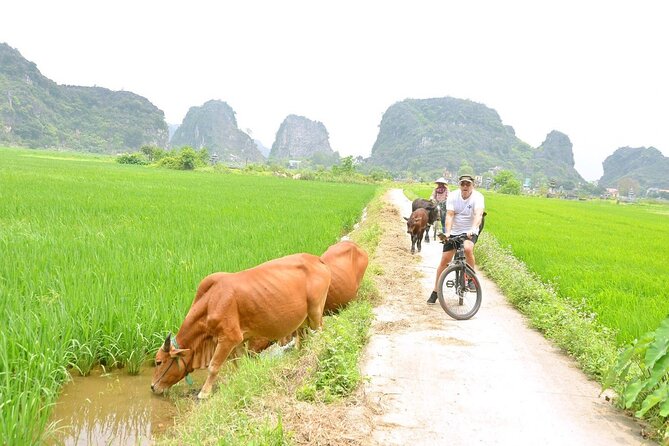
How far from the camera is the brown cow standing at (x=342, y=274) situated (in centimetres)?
536

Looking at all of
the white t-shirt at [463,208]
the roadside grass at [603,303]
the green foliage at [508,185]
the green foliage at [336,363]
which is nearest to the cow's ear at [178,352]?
the green foliage at [336,363]

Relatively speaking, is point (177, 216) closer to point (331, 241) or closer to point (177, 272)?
point (331, 241)

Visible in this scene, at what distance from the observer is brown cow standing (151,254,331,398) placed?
350 centimetres

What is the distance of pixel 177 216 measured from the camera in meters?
10.1

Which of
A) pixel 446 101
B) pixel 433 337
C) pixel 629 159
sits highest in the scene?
pixel 446 101

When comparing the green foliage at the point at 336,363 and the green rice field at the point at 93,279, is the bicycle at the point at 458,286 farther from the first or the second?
the green rice field at the point at 93,279

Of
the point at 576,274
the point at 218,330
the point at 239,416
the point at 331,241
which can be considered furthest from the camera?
the point at 331,241

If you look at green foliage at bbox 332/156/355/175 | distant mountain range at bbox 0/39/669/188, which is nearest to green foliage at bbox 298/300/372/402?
green foliage at bbox 332/156/355/175

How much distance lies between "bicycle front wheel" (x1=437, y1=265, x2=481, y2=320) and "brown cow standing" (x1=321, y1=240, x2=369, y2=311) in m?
1.01

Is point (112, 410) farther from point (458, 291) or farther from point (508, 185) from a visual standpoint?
point (508, 185)

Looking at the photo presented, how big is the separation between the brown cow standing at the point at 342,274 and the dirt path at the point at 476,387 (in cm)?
45

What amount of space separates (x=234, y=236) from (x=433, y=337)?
4.24 meters

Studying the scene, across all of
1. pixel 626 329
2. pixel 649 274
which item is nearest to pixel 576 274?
pixel 649 274

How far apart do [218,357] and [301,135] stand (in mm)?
157283
